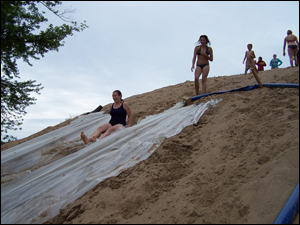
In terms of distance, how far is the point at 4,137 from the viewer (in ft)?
22.9

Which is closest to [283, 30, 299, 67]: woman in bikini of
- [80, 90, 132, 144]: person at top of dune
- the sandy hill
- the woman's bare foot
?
the sandy hill

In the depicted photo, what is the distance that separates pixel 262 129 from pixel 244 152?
51 cm

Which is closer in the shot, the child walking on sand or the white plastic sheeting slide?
the white plastic sheeting slide

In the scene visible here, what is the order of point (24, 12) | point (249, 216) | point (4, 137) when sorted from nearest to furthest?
point (249, 216), point (24, 12), point (4, 137)

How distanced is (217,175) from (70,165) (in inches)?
73.1

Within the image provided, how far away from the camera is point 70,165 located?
334cm

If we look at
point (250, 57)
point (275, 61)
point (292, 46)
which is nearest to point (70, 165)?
point (250, 57)

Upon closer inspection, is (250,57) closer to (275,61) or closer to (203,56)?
(275,61)

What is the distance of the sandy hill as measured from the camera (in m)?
2.38

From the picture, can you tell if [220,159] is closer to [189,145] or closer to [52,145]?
[189,145]

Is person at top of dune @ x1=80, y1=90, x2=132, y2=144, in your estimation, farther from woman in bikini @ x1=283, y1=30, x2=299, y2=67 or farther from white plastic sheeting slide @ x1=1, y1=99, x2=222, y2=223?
woman in bikini @ x1=283, y1=30, x2=299, y2=67

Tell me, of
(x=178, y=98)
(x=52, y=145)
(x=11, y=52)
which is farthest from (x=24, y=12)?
(x=178, y=98)

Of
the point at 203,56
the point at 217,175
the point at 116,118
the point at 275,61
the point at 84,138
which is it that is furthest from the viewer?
the point at 275,61

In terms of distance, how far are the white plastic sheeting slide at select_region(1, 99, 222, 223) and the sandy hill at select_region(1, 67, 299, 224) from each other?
14 centimetres
